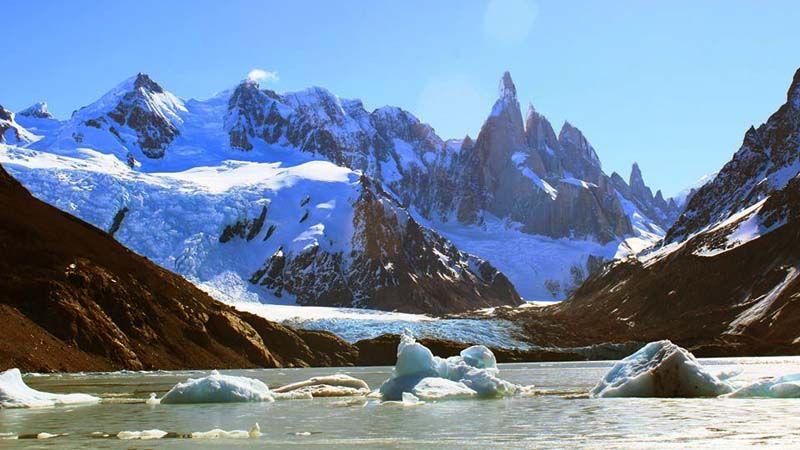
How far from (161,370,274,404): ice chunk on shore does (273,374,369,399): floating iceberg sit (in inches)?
129

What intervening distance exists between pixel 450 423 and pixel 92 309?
7134 cm

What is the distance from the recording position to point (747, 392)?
33.7 m

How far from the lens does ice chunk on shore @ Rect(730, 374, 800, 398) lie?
33000mm

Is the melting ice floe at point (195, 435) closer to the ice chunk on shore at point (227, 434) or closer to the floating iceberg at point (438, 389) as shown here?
the ice chunk on shore at point (227, 434)

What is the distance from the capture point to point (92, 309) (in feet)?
296

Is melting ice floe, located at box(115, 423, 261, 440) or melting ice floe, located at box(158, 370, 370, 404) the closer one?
melting ice floe, located at box(115, 423, 261, 440)

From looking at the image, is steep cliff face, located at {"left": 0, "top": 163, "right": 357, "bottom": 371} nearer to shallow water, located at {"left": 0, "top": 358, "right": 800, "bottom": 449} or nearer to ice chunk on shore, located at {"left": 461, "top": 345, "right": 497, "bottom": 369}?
ice chunk on shore, located at {"left": 461, "top": 345, "right": 497, "bottom": 369}


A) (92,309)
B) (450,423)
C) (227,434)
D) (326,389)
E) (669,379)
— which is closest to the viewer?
(227,434)

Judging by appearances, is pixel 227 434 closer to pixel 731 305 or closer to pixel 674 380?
pixel 674 380

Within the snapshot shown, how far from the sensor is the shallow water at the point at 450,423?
2112cm

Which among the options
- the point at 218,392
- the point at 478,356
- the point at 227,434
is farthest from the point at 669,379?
the point at 227,434

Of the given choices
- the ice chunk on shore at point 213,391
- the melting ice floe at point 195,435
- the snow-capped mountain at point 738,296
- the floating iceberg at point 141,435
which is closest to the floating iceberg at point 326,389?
the ice chunk on shore at point 213,391

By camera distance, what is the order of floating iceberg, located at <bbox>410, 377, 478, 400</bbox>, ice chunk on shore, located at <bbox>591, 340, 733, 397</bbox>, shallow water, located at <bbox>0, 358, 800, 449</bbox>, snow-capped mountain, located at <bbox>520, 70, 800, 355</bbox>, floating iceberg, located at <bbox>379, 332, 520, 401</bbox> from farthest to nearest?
snow-capped mountain, located at <bbox>520, 70, 800, 355</bbox>, floating iceberg, located at <bbox>379, 332, 520, 401</bbox>, floating iceberg, located at <bbox>410, 377, 478, 400</bbox>, ice chunk on shore, located at <bbox>591, 340, 733, 397</bbox>, shallow water, located at <bbox>0, 358, 800, 449</bbox>

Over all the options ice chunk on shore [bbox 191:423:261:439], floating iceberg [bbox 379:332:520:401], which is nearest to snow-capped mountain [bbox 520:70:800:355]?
floating iceberg [bbox 379:332:520:401]
